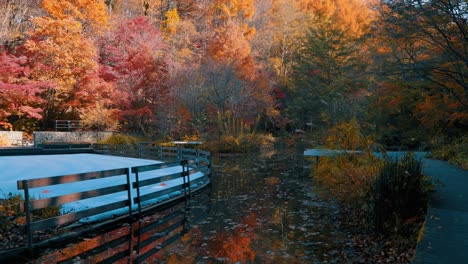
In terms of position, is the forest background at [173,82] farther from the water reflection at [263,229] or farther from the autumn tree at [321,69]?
the water reflection at [263,229]

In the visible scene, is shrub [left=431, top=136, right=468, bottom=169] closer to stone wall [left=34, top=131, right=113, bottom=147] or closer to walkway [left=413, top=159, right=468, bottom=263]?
walkway [left=413, top=159, right=468, bottom=263]

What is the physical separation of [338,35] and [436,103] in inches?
871

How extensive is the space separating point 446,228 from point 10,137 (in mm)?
30993

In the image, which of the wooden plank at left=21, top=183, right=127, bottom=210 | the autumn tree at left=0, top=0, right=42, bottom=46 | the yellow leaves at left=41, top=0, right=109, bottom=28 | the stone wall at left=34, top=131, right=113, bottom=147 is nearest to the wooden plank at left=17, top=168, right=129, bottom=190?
the wooden plank at left=21, top=183, right=127, bottom=210

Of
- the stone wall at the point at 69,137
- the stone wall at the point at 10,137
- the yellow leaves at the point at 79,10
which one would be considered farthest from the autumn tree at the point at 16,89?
the yellow leaves at the point at 79,10

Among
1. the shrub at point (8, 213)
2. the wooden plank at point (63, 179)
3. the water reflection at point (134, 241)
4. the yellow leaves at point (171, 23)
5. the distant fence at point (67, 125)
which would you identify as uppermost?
the yellow leaves at point (171, 23)

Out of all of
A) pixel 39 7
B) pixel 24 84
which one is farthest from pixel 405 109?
pixel 39 7

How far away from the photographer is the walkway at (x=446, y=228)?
4531mm

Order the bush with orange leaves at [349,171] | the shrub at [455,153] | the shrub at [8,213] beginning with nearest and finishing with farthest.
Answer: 1. the shrub at [8,213]
2. the bush with orange leaves at [349,171]
3. the shrub at [455,153]

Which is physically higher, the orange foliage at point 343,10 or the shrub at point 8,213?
the orange foliage at point 343,10

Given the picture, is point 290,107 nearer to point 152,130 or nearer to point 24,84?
point 152,130

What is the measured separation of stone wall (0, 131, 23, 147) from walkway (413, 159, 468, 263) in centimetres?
2832

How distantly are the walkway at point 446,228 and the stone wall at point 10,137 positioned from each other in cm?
2832

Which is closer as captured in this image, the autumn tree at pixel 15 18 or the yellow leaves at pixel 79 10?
the autumn tree at pixel 15 18
